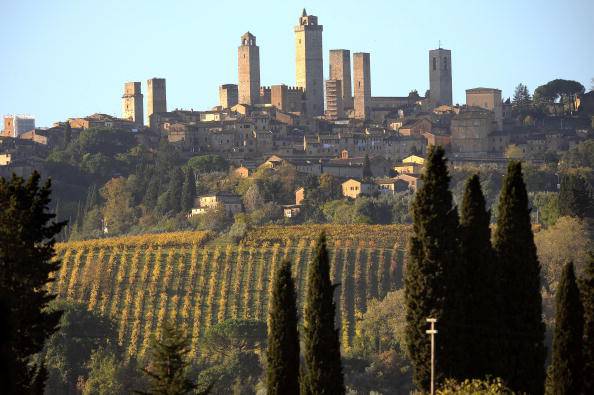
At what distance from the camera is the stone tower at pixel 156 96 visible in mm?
121125

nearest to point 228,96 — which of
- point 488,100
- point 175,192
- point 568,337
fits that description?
point 488,100

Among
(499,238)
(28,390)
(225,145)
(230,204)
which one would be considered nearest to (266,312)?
(230,204)

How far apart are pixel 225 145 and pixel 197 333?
48099 millimetres

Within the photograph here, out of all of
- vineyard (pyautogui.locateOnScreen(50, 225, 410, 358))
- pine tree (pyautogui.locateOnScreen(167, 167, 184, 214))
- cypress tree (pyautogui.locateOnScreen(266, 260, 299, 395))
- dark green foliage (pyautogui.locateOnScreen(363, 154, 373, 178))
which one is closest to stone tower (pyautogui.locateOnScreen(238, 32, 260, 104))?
dark green foliage (pyautogui.locateOnScreen(363, 154, 373, 178))

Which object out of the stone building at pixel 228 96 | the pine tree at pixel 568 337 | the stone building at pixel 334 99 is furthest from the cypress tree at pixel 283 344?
the stone building at pixel 228 96

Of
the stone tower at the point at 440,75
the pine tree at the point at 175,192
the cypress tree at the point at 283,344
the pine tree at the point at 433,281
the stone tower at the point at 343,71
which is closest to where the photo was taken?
the cypress tree at the point at 283,344

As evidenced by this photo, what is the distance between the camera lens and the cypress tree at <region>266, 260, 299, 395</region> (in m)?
32.6

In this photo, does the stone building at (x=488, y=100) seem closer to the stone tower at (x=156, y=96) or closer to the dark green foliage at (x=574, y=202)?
the stone tower at (x=156, y=96)

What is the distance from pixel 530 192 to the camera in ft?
300

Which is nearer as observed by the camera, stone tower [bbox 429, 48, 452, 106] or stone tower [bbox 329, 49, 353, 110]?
stone tower [bbox 329, 49, 353, 110]

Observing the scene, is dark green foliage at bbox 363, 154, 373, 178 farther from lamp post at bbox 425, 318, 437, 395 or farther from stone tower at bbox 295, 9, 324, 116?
A: lamp post at bbox 425, 318, 437, 395

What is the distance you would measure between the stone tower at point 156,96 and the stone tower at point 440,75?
1761 cm

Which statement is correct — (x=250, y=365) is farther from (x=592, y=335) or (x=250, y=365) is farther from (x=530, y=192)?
(x=530, y=192)

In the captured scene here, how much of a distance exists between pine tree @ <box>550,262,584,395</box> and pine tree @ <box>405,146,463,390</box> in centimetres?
176
